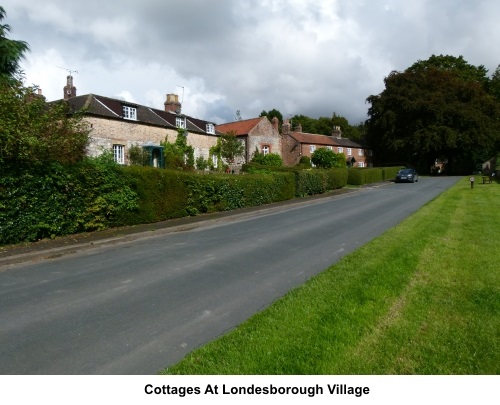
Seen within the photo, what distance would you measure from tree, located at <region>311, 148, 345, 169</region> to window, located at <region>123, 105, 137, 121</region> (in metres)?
22.7

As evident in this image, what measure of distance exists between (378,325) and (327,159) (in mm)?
41553

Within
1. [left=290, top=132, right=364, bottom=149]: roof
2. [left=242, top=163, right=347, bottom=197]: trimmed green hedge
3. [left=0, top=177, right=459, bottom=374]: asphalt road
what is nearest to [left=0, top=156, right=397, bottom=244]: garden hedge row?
[left=0, top=177, right=459, bottom=374]: asphalt road

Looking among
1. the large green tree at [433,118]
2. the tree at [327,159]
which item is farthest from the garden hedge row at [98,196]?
the large green tree at [433,118]

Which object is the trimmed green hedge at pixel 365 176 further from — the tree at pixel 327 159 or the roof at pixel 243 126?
the roof at pixel 243 126

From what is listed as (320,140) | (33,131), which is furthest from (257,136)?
(33,131)

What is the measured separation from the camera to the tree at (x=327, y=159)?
44062 mm

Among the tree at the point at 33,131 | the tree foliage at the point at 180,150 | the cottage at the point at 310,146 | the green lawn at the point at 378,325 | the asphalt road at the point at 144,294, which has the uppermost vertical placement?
the cottage at the point at 310,146

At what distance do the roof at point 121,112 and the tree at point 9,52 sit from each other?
6521mm

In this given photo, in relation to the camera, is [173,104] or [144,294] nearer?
[144,294]

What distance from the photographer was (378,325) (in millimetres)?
4082

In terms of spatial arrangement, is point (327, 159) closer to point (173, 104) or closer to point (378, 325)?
point (173, 104)

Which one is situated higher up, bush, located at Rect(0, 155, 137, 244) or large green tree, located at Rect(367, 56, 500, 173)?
large green tree, located at Rect(367, 56, 500, 173)

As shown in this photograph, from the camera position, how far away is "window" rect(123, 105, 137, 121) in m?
32.0

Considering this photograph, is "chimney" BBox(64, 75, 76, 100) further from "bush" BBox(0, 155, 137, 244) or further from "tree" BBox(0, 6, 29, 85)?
"bush" BBox(0, 155, 137, 244)
